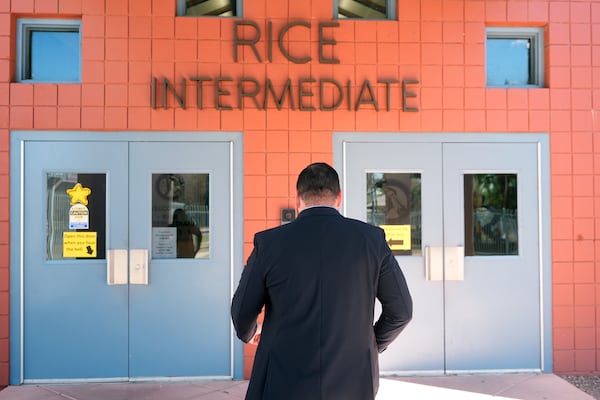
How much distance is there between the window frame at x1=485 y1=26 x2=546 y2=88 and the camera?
20.0 ft

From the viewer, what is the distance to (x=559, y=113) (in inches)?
234

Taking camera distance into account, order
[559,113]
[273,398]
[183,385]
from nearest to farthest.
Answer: [273,398] → [183,385] → [559,113]

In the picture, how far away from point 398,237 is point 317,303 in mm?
3560

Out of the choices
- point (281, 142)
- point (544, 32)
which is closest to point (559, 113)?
point (544, 32)

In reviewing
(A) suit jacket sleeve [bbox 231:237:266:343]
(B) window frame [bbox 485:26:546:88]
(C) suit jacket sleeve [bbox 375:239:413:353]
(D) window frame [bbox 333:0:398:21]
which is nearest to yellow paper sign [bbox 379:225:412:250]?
(B) window frame [bbox 485:26:546:88]

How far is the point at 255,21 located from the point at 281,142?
121 cm

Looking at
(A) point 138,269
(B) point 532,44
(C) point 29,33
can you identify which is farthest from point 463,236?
(C) point 29,33

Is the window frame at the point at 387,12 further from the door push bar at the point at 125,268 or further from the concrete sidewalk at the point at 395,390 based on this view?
the concrete sidewalk at the point at 395,390

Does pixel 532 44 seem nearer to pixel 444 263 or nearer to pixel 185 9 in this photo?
pixel 444 263

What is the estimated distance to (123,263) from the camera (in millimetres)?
5590

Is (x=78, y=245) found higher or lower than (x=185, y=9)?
lower

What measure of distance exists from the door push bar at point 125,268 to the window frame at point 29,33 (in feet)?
5.70

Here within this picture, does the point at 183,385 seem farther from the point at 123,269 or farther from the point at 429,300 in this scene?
the point at 429,300

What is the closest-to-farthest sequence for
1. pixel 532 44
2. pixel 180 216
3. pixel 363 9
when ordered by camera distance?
1. pixel 180 216
2. pixel 363 9
3. pixel 532 44
